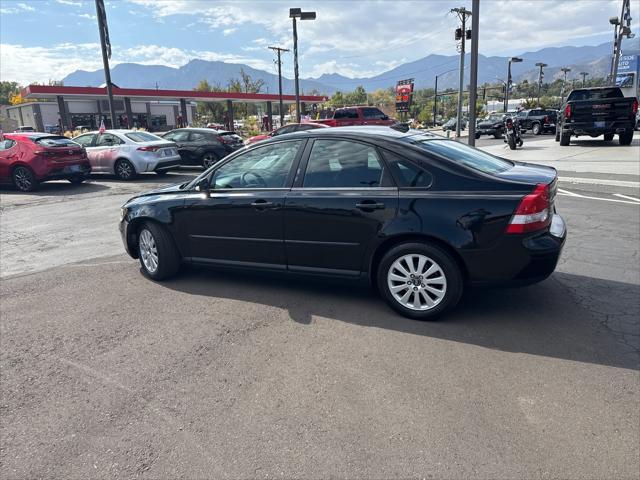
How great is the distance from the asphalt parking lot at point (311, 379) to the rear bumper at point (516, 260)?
45 centimetres

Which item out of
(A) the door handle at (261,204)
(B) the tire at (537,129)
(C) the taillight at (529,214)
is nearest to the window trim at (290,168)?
(A) the door handle at (261,204)

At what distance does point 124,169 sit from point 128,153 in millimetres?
563

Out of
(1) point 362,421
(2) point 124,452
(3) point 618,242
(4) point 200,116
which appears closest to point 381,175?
(1) point 362,421

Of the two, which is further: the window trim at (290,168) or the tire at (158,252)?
the tire at (158,252)

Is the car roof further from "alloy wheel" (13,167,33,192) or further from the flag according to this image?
the flag

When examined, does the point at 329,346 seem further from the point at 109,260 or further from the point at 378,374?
the point at 109,260

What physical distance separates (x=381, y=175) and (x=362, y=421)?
82.9 inches

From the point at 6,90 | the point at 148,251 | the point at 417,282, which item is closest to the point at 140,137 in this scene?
the point at 148,251

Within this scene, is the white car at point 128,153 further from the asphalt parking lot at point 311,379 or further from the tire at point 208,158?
the asphalt parking lot at point 311,379

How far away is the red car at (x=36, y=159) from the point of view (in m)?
12.4

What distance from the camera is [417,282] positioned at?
396 centimetres

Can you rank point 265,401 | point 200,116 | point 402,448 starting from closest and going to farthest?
1. point 402,448
2. point 265,401
3. point 200,116

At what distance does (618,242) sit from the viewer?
244 inches

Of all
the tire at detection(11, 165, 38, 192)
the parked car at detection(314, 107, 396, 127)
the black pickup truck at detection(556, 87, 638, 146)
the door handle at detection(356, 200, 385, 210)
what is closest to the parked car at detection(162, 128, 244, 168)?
the tire at detection(11, 165, 38, 192)
